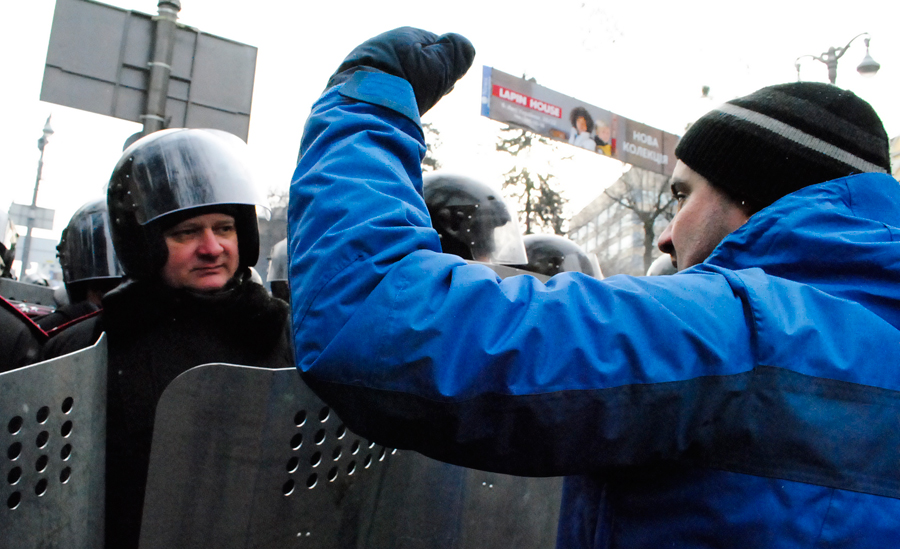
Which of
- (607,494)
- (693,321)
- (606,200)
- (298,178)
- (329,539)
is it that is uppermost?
(606,200)

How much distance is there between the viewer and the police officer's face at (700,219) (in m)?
1.10

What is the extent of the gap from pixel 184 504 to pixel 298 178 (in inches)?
20.9

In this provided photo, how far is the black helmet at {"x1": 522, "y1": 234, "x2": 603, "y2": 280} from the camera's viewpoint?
4363mm

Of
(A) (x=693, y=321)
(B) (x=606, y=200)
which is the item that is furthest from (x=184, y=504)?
(B) (x=606, y=200)

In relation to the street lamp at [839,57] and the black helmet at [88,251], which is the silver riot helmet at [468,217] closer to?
the black helmet at [88,251]

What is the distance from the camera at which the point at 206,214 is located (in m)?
2.20

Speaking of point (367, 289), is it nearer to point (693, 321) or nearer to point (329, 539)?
point (693, 321)

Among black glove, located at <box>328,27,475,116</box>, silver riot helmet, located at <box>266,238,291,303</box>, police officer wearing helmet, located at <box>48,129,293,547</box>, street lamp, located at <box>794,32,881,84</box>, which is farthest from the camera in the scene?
street lamp, located at <box>794,32,881,84</box>

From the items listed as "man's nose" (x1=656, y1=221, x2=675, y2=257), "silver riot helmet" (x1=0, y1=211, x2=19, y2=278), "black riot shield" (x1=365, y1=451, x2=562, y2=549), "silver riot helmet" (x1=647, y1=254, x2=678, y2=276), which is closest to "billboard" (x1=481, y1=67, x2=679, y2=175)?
"silver riot helmet" (x1=0, y1=211, x2=19, y2=278)

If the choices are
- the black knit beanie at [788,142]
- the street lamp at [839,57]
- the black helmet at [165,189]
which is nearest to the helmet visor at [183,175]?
the black helmet at [165,189]

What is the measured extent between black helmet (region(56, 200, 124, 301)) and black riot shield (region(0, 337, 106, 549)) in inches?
122

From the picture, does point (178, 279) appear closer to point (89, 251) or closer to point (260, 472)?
point (260, 472)

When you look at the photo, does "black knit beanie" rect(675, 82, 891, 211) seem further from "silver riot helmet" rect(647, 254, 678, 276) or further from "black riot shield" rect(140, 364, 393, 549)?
"silver riot helmet" rect(647, 254, 678, 276)

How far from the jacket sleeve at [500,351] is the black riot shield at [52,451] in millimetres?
491
